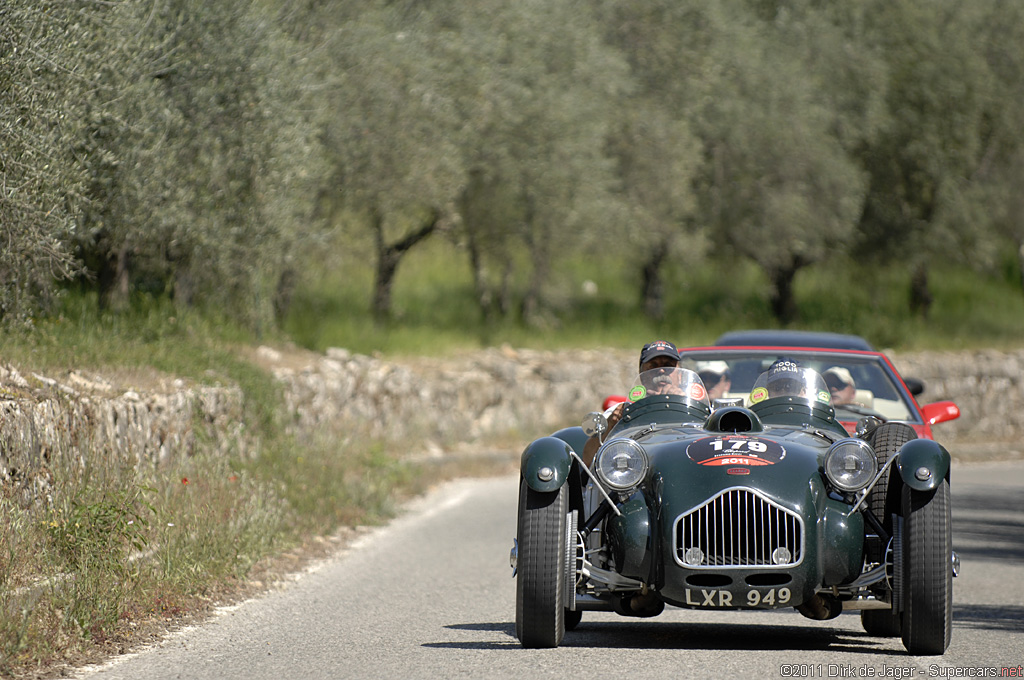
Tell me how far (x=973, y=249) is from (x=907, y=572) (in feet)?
104

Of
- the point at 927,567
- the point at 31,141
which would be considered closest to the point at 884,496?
the point at 927,567

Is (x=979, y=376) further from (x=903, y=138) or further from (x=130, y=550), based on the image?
(x=130, y=550)

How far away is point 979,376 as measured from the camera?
2972 centimetres

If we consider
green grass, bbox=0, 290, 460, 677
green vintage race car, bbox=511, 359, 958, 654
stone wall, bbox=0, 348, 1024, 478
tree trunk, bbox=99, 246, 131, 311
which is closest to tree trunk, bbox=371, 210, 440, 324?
stone wall, bbox=0, 348, 1024, 478

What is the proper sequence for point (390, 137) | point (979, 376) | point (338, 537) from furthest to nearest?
point (979, 376) < point (390, 137) < point (338, 537)

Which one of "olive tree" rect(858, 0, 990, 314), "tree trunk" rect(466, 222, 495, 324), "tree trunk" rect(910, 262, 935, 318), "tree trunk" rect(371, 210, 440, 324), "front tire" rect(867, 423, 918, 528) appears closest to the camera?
"front tire" rect(867, 423, 918, 528)

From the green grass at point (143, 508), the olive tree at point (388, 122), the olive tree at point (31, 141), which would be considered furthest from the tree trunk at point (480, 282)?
the olive tree at point (31, 141)

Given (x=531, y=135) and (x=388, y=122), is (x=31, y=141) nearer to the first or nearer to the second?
(x=388, y=122)

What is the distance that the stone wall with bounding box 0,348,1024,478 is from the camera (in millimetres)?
9812

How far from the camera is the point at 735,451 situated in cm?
682

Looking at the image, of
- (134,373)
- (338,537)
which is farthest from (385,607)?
(134,373)

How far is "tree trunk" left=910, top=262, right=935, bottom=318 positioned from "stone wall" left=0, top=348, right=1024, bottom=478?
7228 millimetres

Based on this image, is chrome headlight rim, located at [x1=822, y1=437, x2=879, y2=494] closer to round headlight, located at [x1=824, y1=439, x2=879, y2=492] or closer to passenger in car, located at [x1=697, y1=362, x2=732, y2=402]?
round headlight, located at [x1=824, y1=439, x2=879, y2=492]

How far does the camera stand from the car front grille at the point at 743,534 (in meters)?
6.54
